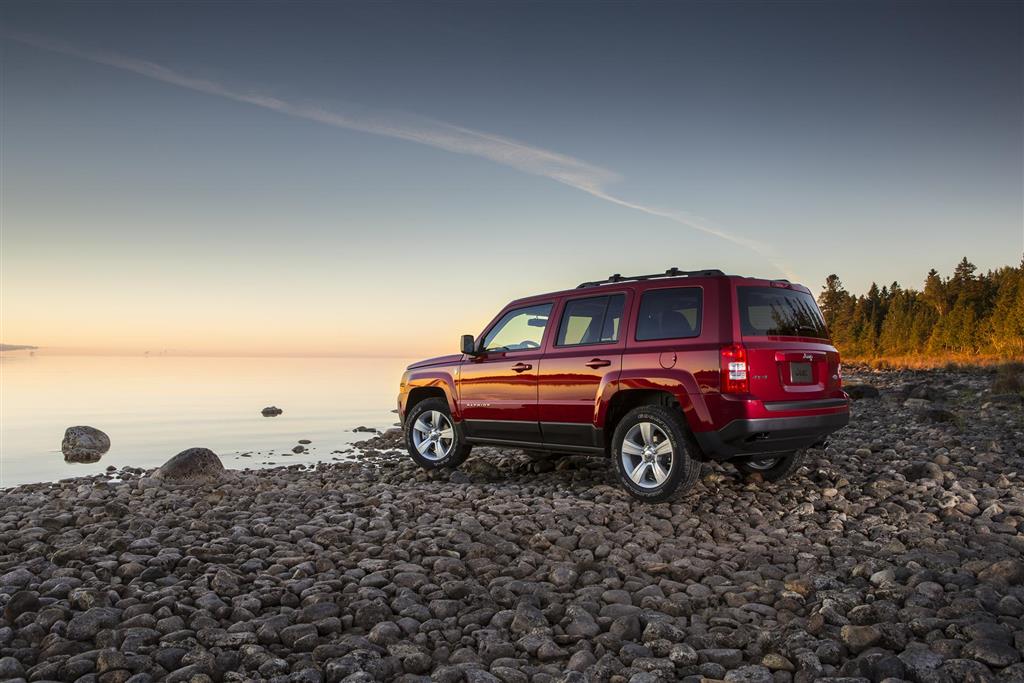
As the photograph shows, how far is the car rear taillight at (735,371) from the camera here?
7.08m

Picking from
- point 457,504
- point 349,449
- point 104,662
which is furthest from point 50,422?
point 104,662

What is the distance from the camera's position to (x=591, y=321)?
8.55m

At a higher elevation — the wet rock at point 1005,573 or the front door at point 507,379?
the front door at point 507,379

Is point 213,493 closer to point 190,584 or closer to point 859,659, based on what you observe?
point 190,584

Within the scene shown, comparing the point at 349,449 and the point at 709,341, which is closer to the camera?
the point at 709,341

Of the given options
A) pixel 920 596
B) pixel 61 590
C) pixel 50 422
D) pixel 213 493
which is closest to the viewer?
pixel 920 596

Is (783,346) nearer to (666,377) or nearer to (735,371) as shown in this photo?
(735,371)

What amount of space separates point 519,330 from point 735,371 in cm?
309

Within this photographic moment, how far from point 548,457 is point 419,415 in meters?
1.93

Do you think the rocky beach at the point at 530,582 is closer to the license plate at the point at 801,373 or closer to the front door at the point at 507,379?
the front door at the point at 507,379

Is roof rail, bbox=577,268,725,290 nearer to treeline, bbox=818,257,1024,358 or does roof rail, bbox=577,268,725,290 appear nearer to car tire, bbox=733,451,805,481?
car tire, bbox=733,451,805,481

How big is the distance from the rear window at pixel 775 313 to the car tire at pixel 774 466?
1.53 meters

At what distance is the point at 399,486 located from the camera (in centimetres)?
922

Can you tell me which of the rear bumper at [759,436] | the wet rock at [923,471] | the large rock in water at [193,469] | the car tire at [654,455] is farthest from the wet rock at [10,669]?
the wet rock at [923,471]
